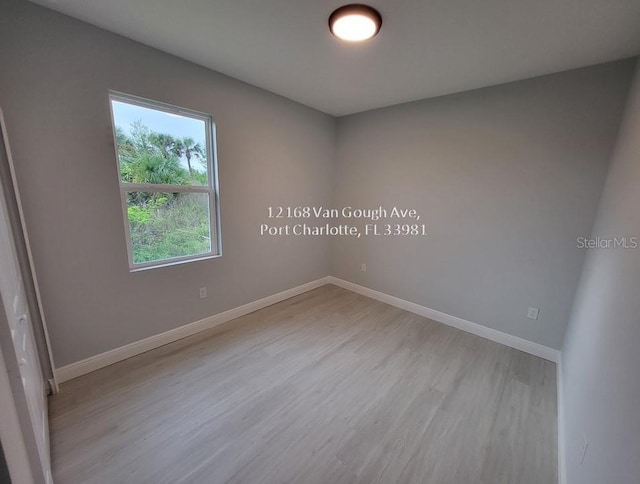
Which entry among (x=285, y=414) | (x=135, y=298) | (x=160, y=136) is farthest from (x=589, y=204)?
(x=135, y=298)

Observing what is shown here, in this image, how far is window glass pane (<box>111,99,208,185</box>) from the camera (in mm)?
2074

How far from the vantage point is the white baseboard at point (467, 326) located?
2470mm

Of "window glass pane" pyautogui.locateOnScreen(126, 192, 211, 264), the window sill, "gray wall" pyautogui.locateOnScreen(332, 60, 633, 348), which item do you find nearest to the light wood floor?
"gray wall" pyautogui.locateOnScreen(332, 60, 633, 348)

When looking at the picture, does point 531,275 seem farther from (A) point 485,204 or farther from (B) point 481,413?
(B) point 481,413

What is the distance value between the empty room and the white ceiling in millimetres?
20

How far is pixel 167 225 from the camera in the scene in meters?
2.40

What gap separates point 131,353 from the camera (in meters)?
2.26

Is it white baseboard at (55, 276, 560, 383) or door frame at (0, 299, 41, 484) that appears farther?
white baseboard at (55, 276, 560, 383)

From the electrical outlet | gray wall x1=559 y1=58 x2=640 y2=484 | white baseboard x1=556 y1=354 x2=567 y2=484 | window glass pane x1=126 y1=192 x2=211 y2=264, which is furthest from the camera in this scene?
window glass pane x1=126 y1=192 x2=211 y2=264

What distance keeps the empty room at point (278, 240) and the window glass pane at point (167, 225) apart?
21 mm

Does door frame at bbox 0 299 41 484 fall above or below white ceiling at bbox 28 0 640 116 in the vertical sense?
below

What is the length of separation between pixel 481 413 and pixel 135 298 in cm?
285
